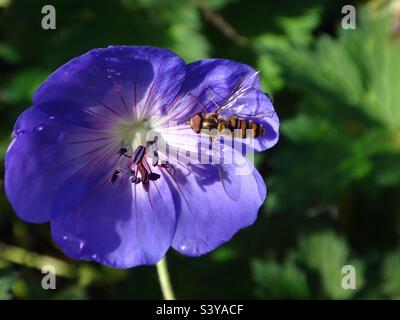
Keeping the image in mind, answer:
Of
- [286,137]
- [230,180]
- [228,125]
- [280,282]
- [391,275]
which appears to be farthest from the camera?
[286,137]

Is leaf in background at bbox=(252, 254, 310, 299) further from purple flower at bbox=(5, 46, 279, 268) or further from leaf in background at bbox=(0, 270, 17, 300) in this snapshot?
leaf in background at bbox=(0, 270, 17, 300)

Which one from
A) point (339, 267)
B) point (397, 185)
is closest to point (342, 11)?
point (397, 185)

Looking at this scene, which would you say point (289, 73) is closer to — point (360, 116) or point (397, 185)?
point (360, 116)

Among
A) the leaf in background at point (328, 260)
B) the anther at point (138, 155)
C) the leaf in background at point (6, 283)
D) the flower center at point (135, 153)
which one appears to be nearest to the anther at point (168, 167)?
the flower center at point (135, 153)

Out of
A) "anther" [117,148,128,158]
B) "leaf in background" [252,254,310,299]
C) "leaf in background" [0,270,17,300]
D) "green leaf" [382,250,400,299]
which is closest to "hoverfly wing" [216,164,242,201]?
"anther" [117,148,128,158]

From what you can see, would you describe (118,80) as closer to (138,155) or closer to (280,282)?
(138,155)

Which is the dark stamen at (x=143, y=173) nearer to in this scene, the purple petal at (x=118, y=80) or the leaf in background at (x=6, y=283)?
the purple petal at (x=118, y=80)

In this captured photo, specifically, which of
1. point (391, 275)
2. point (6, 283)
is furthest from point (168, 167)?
point (391, 275)
